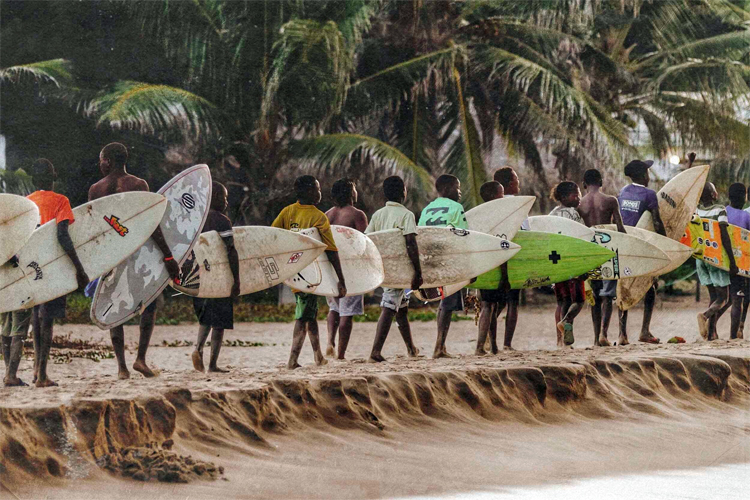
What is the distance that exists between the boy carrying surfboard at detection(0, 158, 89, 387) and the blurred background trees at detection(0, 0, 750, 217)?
419cm

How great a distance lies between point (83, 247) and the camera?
14.9ft

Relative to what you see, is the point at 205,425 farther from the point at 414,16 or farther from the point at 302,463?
the point at 414,16

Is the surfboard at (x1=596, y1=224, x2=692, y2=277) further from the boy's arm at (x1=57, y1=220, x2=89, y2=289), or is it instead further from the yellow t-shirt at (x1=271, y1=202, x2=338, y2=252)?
the boy's arm at (x1=57, y1=220, x2=89, y2=289)

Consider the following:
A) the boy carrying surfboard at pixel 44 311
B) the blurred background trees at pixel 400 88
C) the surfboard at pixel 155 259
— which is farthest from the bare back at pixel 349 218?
the blurred background trees at pixel 400 88

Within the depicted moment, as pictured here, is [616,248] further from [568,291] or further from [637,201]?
[637,201]

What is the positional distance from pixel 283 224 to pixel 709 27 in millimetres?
8877

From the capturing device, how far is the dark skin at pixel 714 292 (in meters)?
7.48

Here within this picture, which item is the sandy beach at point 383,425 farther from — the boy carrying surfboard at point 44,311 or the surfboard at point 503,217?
the surfboard at point 503,217

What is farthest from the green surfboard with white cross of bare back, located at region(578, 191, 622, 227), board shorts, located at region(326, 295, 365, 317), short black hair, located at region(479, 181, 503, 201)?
board shorts, located at region(326, 295, 365, 317)

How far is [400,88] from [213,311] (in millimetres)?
7125

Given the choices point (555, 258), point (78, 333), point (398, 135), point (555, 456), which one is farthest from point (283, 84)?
point (555, 456)

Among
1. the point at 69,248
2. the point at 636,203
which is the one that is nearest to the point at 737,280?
the point at 636,203

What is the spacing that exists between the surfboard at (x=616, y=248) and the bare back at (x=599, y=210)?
0.15 meters

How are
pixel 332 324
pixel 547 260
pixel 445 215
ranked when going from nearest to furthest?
pixel 445 215, pixel 547 260, pixel 332 324
